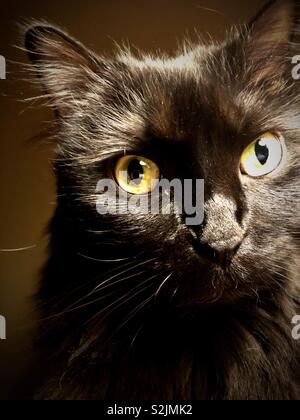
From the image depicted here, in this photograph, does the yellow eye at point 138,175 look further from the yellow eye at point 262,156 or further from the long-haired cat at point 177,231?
the yellow eye at point 262,156

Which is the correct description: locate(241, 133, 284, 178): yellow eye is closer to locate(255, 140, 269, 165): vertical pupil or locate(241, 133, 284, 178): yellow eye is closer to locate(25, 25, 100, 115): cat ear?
locate(255, 140, 269, 165): vertical pupil

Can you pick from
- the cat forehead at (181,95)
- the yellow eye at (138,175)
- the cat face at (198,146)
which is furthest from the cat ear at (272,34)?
the yellow eye at (138,175)

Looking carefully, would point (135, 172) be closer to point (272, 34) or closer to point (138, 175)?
point (138, 175)

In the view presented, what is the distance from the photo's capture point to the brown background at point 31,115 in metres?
1.06

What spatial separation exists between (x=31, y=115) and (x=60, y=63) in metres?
0.15

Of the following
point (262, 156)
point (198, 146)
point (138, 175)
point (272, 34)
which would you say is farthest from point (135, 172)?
point (272, 34)

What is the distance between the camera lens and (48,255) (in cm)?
103

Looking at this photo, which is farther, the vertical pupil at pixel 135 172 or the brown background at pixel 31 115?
the brown background at pixel 31 115

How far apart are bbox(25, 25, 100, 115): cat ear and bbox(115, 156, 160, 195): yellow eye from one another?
22 cm

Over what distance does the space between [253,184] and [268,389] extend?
15.8 inches

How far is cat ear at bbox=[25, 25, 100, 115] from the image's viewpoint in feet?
3.19

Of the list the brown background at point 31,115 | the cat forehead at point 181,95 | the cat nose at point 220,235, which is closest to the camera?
the cat nose at point 220,235

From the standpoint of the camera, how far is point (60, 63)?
100cm

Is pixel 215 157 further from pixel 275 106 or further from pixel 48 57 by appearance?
pixel 48 57
